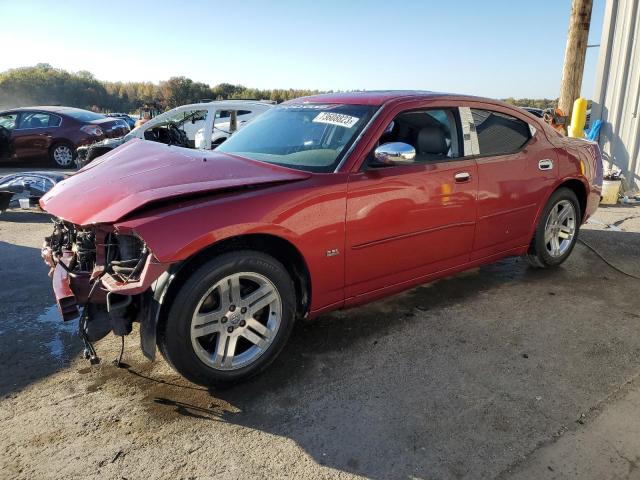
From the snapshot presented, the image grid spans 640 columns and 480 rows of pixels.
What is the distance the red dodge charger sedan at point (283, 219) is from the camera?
8.21 feet

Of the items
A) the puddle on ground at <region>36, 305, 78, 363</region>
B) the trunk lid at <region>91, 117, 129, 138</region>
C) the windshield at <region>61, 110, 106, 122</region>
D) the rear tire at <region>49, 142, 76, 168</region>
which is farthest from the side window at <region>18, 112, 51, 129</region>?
the puddle on ground at <region>36, 305, 78, 363</region>

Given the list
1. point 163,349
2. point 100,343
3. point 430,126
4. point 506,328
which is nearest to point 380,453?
point 163,349

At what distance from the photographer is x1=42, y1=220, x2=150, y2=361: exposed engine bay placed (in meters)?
2.50

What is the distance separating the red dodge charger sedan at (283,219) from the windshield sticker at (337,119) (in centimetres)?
1

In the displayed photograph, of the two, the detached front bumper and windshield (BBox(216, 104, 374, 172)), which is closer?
the detached front bumper

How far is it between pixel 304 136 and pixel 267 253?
44.2 inches

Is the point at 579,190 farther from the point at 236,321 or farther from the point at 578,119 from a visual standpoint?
the point at 578,119

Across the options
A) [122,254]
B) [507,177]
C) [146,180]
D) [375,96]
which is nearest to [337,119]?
[375,96]

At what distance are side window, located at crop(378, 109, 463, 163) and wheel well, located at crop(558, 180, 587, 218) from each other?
152 cm

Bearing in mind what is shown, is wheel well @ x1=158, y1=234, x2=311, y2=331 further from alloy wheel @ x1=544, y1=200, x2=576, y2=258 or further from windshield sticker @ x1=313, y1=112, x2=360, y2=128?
alloy wheel @ x1=544, y1=200, x2=576, y2=258

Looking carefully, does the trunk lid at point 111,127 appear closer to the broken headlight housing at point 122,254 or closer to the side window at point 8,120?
the side window at point 8,120

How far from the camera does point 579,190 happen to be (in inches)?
189

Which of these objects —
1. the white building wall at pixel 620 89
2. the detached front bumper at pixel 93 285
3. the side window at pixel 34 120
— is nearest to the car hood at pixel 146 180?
the detached front bumper at pixel 93 285

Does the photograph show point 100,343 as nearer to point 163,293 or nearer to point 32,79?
point 163,293
